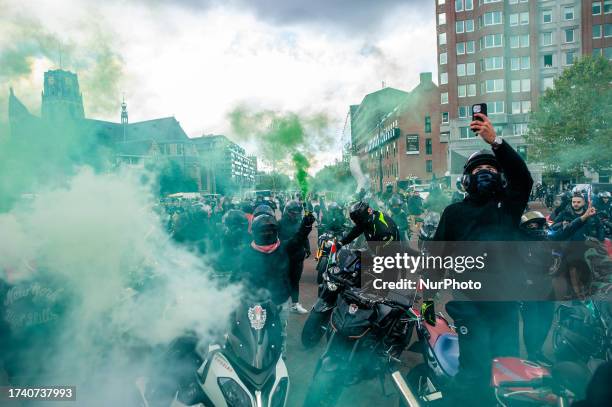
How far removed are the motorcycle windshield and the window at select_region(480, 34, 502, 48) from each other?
2076 inches

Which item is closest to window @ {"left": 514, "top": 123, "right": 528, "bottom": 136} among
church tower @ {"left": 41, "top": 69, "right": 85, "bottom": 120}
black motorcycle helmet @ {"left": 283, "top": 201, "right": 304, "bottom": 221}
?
black motorcycle helmet @ {"left": 283, "top": 201, "right": 304, "bottom": 221}

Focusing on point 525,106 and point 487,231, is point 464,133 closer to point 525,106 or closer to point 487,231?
point 525,106

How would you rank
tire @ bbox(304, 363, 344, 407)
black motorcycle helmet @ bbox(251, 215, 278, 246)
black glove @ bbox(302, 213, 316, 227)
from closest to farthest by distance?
tire @ bbox(304, 363, 344, 407) → black motorcycle helmet @ bbox(251, 215, 278, 246) → black glove @ bbox(302, 213, 316, 227)

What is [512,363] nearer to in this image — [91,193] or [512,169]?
[512,169]

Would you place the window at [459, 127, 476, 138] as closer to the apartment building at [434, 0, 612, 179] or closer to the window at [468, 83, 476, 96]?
the apartment building at [434, 0, 612, 179]

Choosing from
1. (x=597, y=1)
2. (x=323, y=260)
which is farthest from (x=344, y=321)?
(x=597, y=1)

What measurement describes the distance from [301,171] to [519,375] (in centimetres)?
2305

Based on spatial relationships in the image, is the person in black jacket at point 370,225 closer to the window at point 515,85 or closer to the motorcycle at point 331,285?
the motorcycle at point 331,285

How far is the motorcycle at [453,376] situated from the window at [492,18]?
172ft

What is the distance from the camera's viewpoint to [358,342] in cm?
322

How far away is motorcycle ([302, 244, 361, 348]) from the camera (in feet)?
12.0

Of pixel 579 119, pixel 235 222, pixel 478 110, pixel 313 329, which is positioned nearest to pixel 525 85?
pixel 579 119

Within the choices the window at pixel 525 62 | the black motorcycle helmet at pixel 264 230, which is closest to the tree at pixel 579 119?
the window at pixel 525 62

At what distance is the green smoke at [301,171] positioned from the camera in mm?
24328
